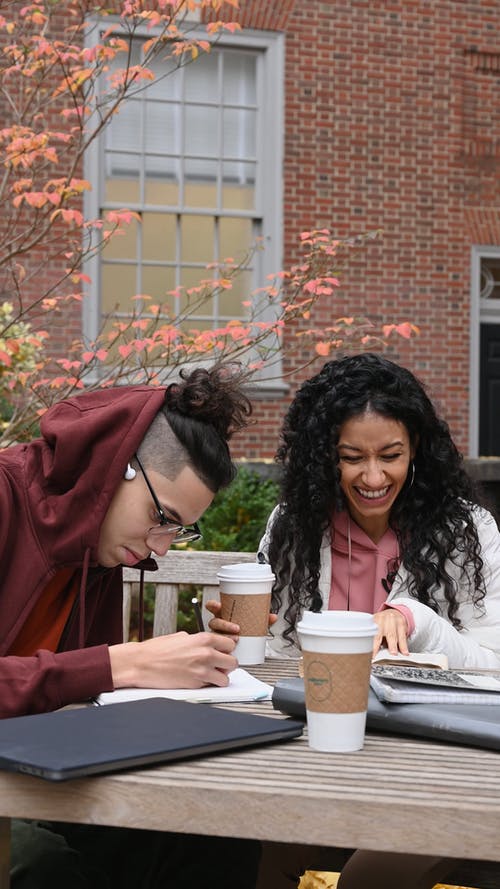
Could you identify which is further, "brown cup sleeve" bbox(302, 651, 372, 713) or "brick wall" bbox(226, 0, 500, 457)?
"brick wall" bbox(226, 0, 500, 457)

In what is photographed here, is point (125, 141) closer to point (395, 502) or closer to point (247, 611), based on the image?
point (395, 502)

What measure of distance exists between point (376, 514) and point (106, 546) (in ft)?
3.20

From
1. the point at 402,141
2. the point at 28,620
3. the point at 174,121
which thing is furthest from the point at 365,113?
the point at 28,620

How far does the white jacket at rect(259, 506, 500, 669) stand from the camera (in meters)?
2.51

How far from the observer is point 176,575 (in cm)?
312

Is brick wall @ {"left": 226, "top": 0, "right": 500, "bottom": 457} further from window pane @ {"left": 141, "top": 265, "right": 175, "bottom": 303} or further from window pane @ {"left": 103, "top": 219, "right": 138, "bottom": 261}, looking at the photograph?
window pane @ {"left": 103, "top": 219, "right": 138, "bottom": 261}

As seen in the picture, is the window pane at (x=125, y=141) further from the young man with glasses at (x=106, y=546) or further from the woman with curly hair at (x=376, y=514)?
the young man with glasses at (x=106, y=546)

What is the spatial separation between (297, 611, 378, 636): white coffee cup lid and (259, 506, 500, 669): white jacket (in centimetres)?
91

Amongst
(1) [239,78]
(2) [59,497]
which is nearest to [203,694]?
(2) [59,497]

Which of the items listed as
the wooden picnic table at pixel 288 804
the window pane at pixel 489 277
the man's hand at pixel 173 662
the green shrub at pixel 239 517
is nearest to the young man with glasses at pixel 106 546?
the man's hand at pixel 173 662

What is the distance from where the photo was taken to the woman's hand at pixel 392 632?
235cm

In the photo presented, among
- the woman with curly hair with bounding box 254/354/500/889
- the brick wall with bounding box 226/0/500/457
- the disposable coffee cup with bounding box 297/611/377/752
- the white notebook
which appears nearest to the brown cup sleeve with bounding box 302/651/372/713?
the disposable coffee cup with bounding box 297/611/377/752

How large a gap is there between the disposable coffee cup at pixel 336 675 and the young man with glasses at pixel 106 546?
17.5 inches

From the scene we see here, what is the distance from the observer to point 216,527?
5965 millimetres
